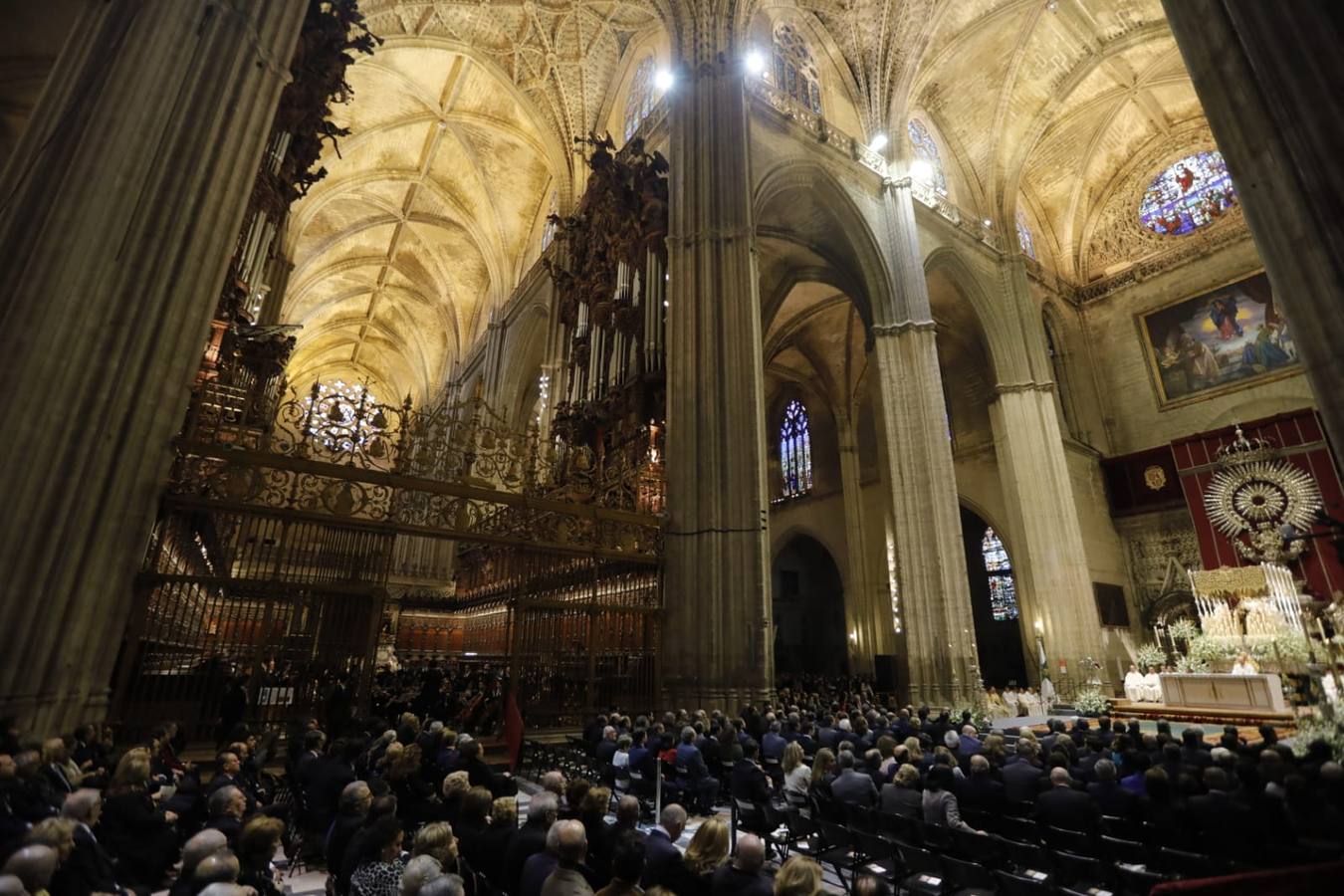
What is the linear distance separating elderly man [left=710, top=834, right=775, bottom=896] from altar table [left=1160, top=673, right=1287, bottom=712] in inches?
471

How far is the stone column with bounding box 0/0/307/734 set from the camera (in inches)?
173

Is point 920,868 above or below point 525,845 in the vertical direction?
below

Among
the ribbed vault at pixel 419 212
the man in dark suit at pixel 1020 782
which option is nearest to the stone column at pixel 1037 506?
the man in dark suit at pixel 1020 782

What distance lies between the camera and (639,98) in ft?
53.8

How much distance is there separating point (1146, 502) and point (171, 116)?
864 inches

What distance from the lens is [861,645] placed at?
1700 cm

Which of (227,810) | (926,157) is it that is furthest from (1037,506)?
(227,810)

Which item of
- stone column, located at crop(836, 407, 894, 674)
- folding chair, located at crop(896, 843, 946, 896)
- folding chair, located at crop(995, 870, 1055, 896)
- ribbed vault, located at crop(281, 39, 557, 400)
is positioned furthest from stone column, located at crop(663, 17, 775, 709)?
stone column, located at crop(836, 407, 894, 674)

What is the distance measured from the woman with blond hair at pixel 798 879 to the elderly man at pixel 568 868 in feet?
2.02

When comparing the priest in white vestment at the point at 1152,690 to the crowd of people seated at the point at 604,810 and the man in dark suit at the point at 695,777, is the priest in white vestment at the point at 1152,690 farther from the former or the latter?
the man in dark suit at the point at 695,777

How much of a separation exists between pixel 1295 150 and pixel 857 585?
609 inches

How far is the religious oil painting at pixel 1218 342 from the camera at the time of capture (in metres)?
16.5

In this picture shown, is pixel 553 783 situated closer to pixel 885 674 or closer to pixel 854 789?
pixel 854 789

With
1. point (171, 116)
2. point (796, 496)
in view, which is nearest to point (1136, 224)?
point (796, 496)
